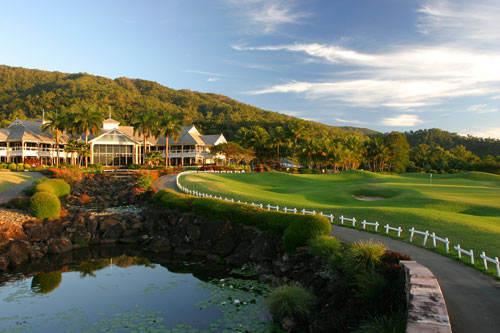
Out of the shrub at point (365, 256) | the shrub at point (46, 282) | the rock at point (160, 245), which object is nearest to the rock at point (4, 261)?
the shrub at point (46, 282)

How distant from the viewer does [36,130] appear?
222ft

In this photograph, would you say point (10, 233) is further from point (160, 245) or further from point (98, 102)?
point (98, 102)

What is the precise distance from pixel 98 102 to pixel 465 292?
4603 inches

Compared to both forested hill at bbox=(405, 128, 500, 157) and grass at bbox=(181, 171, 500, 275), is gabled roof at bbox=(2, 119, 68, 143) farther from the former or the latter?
forested hill at bbox=(405, 128, 500, 157)

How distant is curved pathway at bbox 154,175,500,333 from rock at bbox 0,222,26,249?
1936 cm

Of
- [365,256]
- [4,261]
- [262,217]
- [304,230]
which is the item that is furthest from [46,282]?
[365,256]

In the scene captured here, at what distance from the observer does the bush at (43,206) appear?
24.8 metres

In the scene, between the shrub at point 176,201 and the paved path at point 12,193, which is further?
the paved path at point 12,193

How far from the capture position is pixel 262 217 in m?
19.3

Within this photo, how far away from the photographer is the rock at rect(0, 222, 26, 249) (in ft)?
67.9

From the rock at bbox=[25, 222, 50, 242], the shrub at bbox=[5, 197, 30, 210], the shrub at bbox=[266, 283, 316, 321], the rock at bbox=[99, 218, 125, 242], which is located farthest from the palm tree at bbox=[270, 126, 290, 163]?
the shrub at bbox=[266, 283, 316, 321]

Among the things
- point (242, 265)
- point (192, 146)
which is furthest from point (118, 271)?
point (192, 146)

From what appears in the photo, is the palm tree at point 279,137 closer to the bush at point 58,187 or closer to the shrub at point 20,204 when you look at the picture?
the bush at point 58,187

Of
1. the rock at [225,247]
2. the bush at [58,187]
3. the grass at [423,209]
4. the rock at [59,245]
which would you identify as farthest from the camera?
the bush at [58,187]
